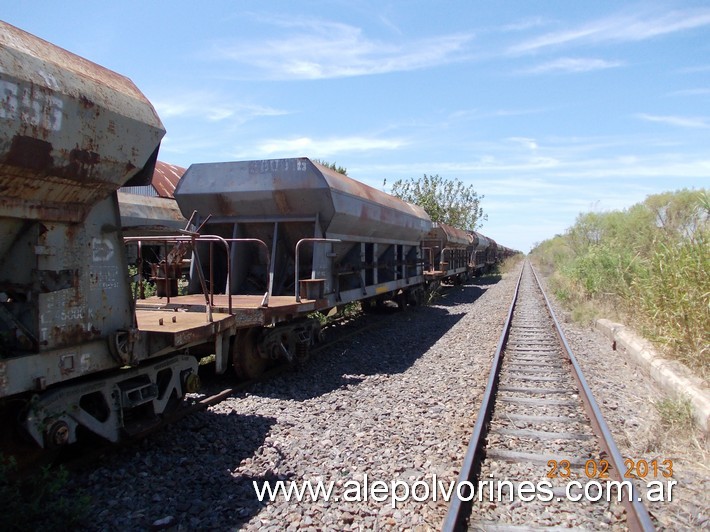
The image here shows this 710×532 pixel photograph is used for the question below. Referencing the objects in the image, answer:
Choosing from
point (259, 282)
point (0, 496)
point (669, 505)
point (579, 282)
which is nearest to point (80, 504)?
point (0, 496)

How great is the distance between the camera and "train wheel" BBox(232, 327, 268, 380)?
20.5 feet

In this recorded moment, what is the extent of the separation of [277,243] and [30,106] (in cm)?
524

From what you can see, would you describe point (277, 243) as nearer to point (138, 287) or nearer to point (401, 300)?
point (138, 287)

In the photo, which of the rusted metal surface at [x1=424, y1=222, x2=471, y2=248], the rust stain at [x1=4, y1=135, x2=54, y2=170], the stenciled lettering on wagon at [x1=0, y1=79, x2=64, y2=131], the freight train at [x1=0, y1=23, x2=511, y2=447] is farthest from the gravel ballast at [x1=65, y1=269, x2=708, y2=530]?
the rusted metal surface at [x1=424, y1=222, x2=471, y2=248]

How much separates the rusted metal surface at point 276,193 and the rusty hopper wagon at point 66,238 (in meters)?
3.45

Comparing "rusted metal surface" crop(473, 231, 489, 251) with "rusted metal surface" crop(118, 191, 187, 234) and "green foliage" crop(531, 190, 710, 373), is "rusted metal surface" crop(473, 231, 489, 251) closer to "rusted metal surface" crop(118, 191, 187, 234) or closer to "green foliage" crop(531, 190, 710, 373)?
"green foliage" crop(531, 190, 710, 373)

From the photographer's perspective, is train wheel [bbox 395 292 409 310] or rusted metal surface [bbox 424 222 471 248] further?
rusted metal surface [bbox 424 222 471 248]

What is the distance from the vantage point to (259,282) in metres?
8.55

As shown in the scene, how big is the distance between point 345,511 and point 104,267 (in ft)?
8.10

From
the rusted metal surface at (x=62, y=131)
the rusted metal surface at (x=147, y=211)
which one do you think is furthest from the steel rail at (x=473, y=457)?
the rusted metal surface at (x=147, y=211)

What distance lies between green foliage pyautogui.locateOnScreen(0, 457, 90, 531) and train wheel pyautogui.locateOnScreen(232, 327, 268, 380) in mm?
2891

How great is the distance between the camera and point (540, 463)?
4242mm

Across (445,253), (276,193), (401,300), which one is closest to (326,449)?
(276,193)

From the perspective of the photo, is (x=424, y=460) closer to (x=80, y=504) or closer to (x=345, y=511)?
(x=345, y=511)
